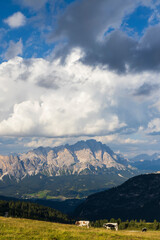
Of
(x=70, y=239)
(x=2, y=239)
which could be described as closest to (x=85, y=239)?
(x=70, y=239)

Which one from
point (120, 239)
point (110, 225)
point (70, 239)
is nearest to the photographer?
point (70, 239)

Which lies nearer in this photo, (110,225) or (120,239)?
(120,239)

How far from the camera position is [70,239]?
88.7ft

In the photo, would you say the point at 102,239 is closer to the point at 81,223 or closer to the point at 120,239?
the point at 120,239

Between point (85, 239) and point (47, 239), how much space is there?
5629 millimetres

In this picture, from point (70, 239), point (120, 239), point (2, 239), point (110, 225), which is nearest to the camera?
point (2, 239)

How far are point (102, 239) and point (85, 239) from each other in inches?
101

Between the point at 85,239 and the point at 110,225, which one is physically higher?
the point at 85,239

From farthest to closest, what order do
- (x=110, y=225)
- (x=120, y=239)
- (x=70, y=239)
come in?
(x=110, y=225) → (x=120, y=239) → (x=70, y=239)

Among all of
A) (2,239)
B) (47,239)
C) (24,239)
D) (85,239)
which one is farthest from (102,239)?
(2,239)

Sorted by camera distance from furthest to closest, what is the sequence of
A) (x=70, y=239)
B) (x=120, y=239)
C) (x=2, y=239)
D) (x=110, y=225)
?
(x=110, y=225), (x=120, y=239), (x=70, y=239), (x=2, y=239)

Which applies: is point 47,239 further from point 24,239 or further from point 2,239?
point 2,239

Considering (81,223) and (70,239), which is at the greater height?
(70,239)

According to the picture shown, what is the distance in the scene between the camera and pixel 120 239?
29.5m
